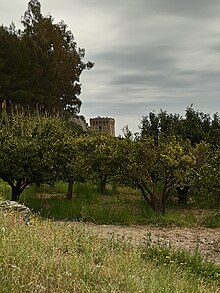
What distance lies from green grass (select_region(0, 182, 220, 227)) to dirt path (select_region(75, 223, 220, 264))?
533mm

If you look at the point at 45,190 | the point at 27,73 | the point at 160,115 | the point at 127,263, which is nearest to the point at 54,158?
the point at 45,190

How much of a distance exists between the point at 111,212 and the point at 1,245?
30.2 ft

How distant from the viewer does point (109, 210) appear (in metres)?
13.5

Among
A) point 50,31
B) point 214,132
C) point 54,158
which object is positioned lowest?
point 54,158

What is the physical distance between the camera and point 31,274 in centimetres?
362

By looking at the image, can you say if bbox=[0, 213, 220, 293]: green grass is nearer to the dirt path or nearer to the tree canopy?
the dirt path

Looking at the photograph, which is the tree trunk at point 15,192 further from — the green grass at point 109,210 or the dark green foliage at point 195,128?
the dark green foliage at point 195,128

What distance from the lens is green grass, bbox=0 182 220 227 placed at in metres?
12.8

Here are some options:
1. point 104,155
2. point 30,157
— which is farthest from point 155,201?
point 30,157

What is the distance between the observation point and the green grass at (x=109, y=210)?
12.8 metres

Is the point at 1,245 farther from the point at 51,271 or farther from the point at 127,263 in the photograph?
the point at 127,263

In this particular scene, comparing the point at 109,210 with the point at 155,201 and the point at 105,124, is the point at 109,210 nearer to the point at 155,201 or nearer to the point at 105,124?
the point at 155,201

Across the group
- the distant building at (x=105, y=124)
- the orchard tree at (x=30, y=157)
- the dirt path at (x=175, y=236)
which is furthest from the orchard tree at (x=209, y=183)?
the distant building at (x=105, y=124)

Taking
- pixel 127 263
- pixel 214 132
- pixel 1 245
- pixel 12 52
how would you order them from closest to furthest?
pixel 1 245 → pixel 127 263 → pixel 214 132 → pixel 12 52
